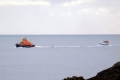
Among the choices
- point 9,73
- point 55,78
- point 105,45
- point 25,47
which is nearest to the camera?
point 55,78

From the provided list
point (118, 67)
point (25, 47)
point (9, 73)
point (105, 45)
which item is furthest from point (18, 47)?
point (118, 67)

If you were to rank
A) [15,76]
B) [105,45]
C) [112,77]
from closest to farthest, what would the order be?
[112,77]
[15,76]
[105,45]

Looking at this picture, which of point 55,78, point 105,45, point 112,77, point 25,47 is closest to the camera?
point 112,77

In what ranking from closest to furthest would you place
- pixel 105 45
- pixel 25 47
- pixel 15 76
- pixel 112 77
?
pixel 112 77 < pixel 15 76 < pixel 25 47 < pixel 105 45

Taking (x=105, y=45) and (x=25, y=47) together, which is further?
(x=105, y=45)

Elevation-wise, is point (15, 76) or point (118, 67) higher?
point (118, 67)

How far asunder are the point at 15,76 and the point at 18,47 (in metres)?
90.0

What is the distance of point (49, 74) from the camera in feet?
187

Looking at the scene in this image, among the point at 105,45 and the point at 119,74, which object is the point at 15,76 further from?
the point at 105,45

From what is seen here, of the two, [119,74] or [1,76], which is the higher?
[119,74]

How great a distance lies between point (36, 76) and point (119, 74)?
41.4 metres

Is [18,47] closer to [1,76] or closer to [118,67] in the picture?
[1,76]

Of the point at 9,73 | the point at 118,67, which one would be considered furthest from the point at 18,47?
the point at 118,67

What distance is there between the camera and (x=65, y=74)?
5669 centimetres
